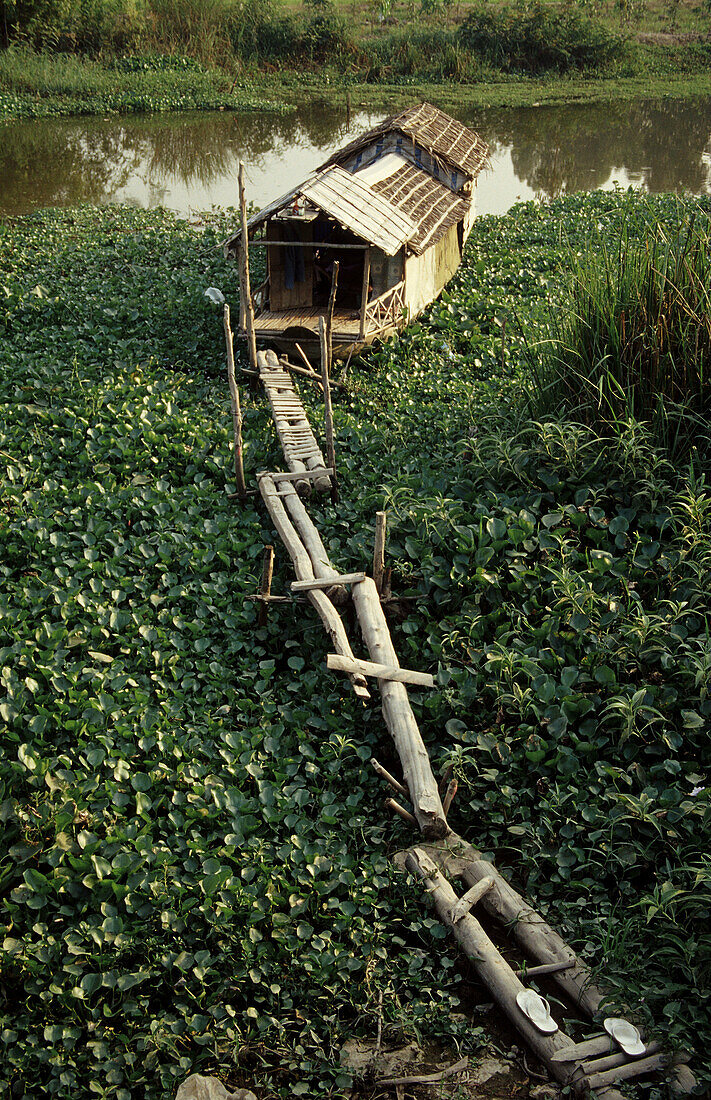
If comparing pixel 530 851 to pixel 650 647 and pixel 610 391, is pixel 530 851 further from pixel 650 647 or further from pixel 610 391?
pixel 610 391

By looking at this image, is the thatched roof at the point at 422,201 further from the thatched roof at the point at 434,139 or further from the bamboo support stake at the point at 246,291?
the bamboo support stake at the point at 246,291

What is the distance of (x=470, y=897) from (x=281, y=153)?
19.2 m

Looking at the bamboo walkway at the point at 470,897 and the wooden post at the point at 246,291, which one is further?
→ the wooden post at the point at 246,291

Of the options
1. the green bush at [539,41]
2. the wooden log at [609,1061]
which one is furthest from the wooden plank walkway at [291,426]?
the green bush at [539,41]

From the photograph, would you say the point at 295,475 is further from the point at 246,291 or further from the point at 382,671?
the point at 246,291

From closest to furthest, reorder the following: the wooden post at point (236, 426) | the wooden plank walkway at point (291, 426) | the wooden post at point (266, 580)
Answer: the wooden post at point (266, 580) < the wooden post at point (236, 426) < the wooden plank walkway at point (291, 426)

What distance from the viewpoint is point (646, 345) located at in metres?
6.39

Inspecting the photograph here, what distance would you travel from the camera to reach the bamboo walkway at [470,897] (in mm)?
3482

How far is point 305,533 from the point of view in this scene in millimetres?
6434

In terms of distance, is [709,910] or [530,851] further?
[530,851]

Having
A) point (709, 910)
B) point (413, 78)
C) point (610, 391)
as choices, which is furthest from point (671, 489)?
point (413, 78)

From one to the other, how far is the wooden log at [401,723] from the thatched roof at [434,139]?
336 inches

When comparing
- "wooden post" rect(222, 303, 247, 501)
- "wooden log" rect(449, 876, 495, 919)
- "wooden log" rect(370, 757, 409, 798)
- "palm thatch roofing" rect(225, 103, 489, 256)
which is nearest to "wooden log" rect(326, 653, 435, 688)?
"wooden log" rect(370, 757, 409, 798)

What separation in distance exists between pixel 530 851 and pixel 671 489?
291cm
